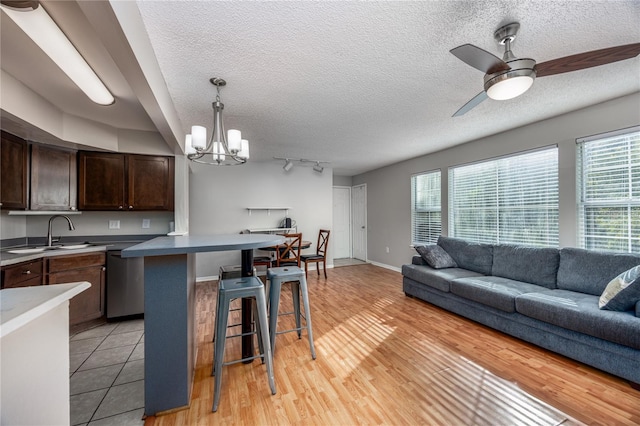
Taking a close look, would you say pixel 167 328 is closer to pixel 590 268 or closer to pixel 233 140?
pixel 233 140

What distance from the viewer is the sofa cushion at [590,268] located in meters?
2.30

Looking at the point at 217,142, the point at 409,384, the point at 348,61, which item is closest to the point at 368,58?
the point at 348,61

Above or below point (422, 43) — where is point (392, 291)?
below

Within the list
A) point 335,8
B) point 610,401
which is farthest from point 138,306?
point 610,401

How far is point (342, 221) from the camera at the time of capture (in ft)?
23.2

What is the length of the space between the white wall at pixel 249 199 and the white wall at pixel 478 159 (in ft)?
3.98

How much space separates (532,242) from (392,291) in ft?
6.48

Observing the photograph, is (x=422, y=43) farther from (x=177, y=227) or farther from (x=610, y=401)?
(x=177, y=227)

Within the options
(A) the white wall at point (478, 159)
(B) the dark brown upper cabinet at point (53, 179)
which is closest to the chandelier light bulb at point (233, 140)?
(B) the dark brown upper cabinet at point (53, 179)

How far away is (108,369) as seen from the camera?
203cm

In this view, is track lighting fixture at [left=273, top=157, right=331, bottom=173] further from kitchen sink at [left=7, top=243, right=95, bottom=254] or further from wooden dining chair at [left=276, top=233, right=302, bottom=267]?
kitchen sink at [left=7, top=243, right=95, bottom=254]

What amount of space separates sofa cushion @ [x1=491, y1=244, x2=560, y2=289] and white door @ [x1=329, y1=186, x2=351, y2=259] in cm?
404

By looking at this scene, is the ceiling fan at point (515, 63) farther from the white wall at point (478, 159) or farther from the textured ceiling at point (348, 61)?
the white wall at point (478, 159)

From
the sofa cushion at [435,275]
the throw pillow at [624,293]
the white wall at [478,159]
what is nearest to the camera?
the throw pillow at [624,293]
